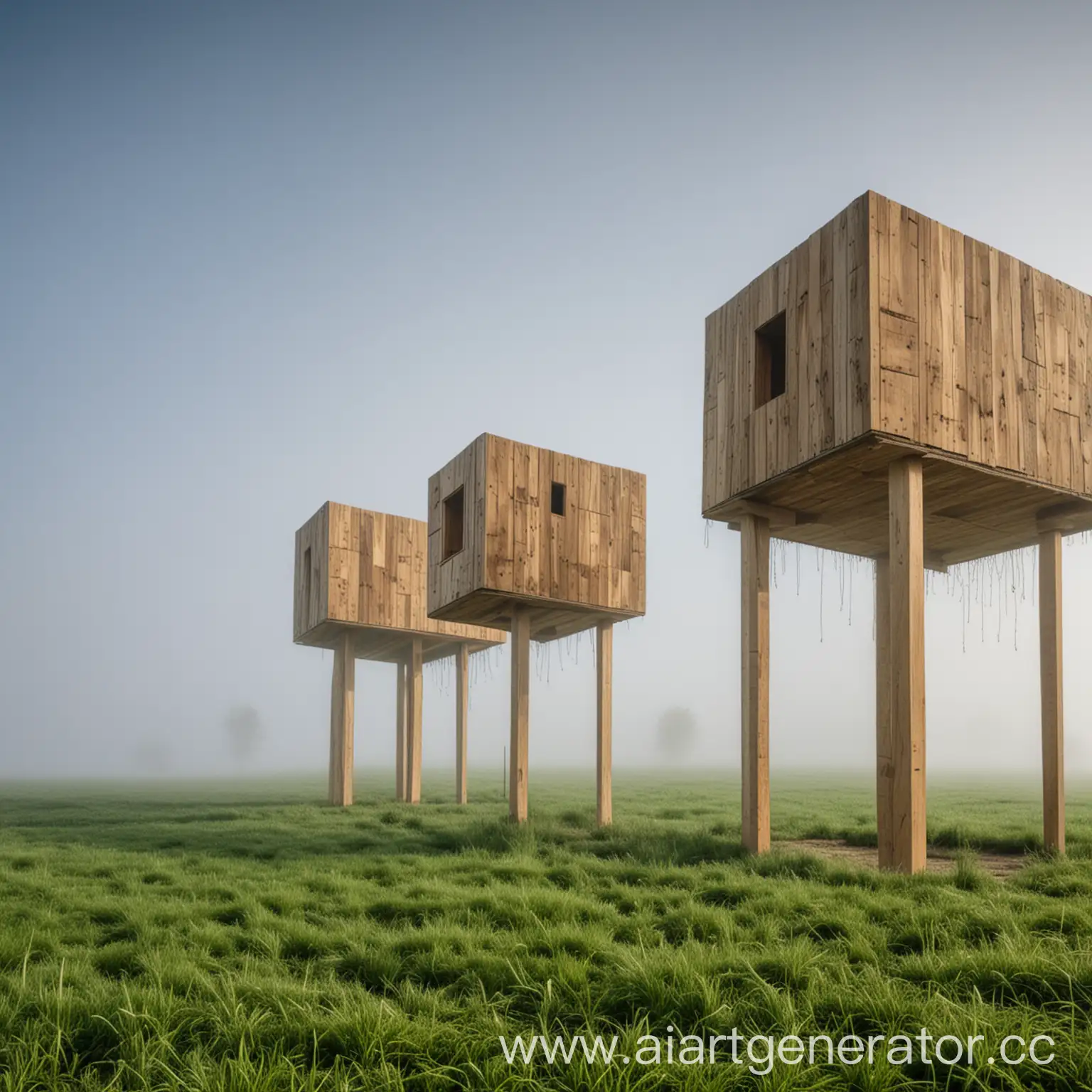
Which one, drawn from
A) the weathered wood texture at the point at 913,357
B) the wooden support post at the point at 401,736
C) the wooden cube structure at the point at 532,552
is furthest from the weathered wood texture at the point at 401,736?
the weathered wood texture at the point at 913,357

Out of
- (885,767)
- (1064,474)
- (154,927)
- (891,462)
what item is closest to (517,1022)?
(154,927)

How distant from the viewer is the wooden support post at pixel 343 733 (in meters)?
20.7


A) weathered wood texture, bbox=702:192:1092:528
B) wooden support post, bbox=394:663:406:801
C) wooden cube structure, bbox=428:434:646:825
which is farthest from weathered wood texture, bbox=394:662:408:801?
weathered wood texture, bbox=702:192:1092:528

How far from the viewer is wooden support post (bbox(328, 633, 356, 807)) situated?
20688mm

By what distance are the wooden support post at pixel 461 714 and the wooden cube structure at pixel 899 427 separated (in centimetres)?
1159

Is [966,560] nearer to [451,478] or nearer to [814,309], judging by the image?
[814,309]

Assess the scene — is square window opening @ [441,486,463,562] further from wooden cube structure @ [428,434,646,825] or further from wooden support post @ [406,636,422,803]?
wooden support post @ [406,636,422,803]

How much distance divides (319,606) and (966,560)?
1273cm

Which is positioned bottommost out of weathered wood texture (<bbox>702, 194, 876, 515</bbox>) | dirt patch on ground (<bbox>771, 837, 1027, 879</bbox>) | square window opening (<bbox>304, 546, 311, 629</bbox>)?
dirt patch on ground (<bbox>771, 837, 1027, 879</bbox>)

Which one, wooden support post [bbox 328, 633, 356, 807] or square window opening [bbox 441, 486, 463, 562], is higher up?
square window opening [bbox 441, 486, 463, 562]

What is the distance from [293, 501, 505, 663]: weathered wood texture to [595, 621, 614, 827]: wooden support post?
3936mm

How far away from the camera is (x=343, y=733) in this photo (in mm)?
21344

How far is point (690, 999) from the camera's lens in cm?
550

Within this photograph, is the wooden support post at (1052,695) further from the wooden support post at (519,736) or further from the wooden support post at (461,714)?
the wooden support post at (461,714)
